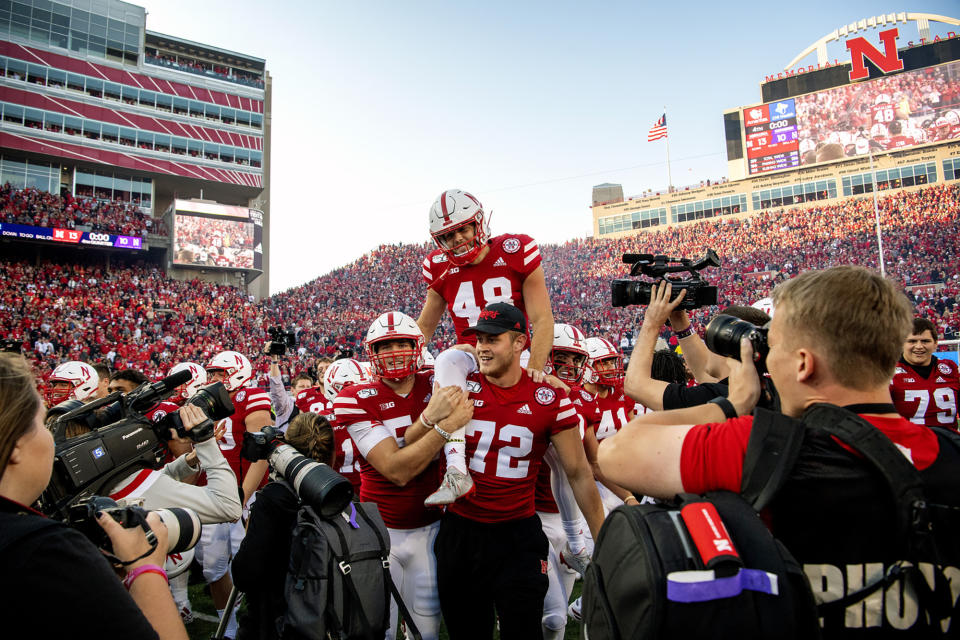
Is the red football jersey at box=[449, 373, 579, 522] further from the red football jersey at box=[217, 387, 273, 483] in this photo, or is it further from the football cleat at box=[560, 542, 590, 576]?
the red football jersey at box=[217, 387, 273, 483]

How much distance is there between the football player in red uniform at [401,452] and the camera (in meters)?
3.46

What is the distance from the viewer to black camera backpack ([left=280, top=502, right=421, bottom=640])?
115 inches

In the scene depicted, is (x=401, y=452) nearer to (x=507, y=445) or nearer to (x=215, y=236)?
(x=507, y=445)

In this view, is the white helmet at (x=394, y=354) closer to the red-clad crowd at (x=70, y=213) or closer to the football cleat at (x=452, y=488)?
the football cleat at (x=452, y=488)

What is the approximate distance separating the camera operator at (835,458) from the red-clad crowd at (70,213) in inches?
1751

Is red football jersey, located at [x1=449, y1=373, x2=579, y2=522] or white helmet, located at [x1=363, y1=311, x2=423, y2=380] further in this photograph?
white helmet, located at [x1=363, y1=311, x2=423, y2=380]

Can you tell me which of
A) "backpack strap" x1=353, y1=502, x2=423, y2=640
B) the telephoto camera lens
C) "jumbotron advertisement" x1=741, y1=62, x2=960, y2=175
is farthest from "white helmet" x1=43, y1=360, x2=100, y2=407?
"jumbotron advertisement" x1=741, y1=62, x2=960, y2=175

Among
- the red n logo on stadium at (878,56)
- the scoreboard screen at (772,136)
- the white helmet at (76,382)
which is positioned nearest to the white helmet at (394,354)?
the white helmet at (76,382)

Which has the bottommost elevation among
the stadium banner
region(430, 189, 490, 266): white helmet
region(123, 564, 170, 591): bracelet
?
region(123, 564, 170, 591): bracelet

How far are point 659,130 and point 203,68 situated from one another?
3866 centimetres

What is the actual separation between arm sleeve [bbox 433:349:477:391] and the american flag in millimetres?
46037

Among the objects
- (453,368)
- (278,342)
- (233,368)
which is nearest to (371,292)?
(278,342)

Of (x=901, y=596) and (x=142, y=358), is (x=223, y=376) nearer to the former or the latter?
(x=901, y=596)

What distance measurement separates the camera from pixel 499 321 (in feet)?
11.5
